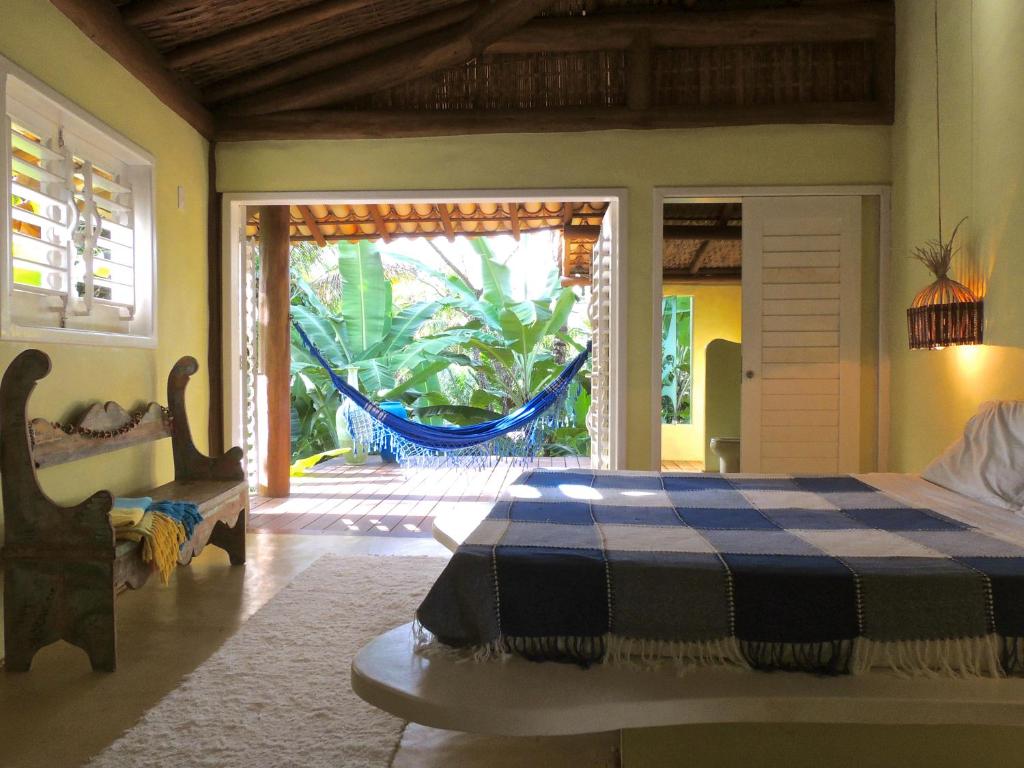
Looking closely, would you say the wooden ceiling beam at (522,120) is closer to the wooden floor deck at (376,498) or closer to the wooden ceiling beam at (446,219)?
the wooden ceiling beam at (446,219)

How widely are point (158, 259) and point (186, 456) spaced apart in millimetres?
852

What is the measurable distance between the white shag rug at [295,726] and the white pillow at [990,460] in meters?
1.26

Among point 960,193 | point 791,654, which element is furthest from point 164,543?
point 960,193

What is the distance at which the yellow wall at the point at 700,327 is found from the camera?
703 cm

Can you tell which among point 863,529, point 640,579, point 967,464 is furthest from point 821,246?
point 640,579

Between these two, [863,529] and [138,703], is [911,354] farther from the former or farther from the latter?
[138,703]

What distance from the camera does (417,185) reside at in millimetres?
3848

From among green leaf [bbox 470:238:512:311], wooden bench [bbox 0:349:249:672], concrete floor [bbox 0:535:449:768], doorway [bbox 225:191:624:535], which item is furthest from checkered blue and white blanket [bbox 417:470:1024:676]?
green leaf [bbox 470:238:512:311]

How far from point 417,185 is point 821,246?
2.00m

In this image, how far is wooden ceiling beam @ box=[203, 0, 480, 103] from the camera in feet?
11.9

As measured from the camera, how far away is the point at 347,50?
3646 millimetres

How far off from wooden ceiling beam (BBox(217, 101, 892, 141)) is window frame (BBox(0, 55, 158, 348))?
2.62 ft

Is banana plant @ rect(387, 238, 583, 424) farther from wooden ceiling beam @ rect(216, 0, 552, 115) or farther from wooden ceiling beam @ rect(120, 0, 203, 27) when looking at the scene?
wooden ceiling beam @ rect(120, 0, 203, 27)

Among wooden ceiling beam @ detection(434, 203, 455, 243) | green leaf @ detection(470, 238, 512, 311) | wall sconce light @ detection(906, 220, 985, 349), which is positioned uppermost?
wooden ceiling beam @ detection(434, 203, 455, 243)
